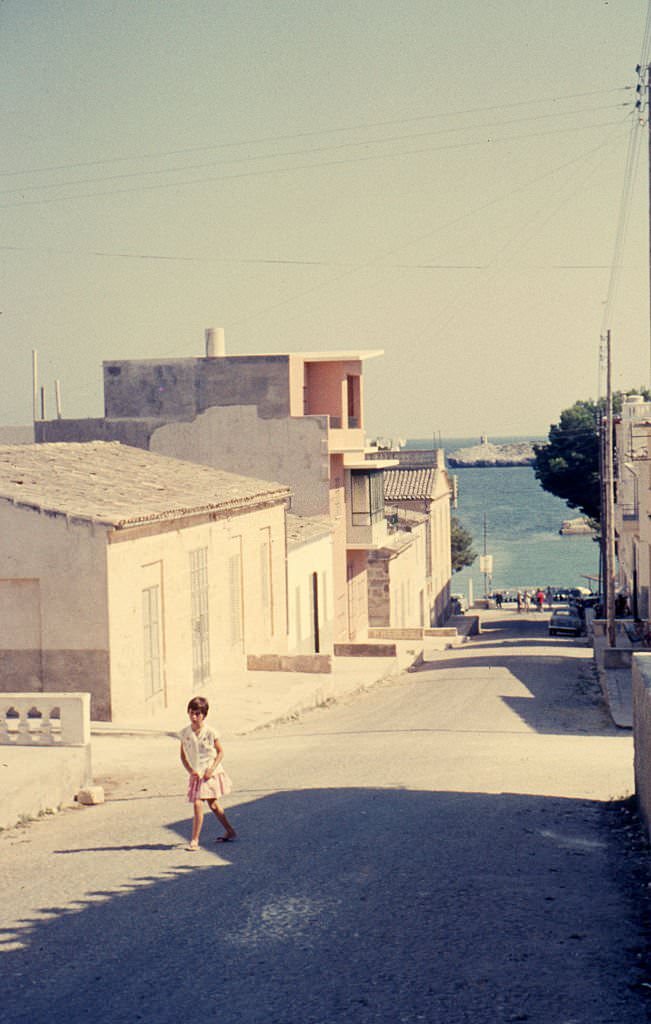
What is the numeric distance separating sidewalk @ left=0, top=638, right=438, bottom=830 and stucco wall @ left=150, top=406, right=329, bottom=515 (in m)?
5.62

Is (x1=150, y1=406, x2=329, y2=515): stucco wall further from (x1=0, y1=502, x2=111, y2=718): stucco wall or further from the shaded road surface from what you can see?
the shaded road surface

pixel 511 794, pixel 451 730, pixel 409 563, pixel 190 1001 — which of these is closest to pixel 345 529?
pixel 409 563

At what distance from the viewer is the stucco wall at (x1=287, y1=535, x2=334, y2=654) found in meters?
32.8

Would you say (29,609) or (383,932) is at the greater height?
(29,609)

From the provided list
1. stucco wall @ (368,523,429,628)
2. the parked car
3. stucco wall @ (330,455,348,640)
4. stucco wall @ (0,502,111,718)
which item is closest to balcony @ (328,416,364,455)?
stucco wall @ (330,455,348,640)

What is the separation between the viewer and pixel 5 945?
7.67m

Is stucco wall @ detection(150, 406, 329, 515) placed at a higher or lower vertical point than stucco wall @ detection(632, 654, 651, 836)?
higher

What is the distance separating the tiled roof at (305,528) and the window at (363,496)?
2993 mm

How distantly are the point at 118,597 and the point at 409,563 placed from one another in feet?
110

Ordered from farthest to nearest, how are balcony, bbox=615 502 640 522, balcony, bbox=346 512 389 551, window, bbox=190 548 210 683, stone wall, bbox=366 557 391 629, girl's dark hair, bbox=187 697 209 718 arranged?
stone wall, bbox=366 557 391 629 < balcony, bbox=615 502 640 522 < balcony, bbox=346 512 389 551 < window, bbox=190 548 210 683 < girl's dark hair, bbox=187 697 209 718

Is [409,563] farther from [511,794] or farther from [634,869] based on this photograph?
[634,869]

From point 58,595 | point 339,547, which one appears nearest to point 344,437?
point 339,547

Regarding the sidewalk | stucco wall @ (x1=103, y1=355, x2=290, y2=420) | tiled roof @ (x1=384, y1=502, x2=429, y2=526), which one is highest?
stucco wall @ (x1=103, y1=355, x2=290, y2=420)

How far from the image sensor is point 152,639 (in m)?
21.3
